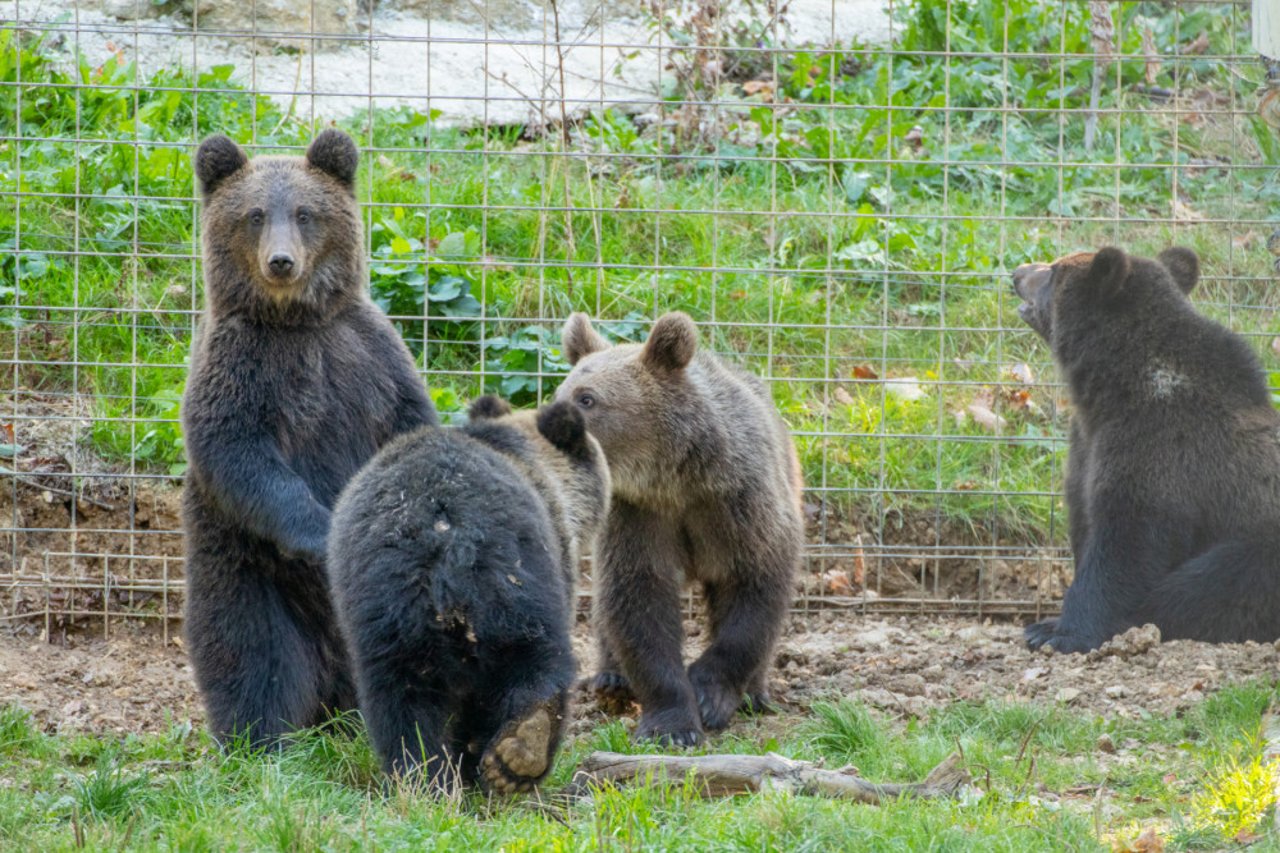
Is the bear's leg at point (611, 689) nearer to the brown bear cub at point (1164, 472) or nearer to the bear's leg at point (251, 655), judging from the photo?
the bear's leg at point (251, 655)

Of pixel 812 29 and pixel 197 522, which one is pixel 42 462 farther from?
pixel 812 29

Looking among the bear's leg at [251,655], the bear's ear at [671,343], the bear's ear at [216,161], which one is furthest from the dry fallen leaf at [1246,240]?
the bear's leg at [251,655]

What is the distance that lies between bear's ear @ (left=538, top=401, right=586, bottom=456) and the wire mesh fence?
2264 mm

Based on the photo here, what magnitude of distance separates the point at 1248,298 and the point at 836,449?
304cm

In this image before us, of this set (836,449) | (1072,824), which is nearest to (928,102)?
(836,449)

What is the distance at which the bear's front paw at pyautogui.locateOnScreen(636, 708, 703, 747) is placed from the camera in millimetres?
6148

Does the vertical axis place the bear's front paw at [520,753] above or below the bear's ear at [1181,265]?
below

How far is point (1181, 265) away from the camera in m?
8.11

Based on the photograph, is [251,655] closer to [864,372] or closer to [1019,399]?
[864,372]

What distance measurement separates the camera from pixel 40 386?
28.7ft

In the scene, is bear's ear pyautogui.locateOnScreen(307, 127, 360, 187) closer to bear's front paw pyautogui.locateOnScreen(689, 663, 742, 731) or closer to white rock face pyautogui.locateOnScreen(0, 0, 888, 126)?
bear's front paw pyautogui.locateOnScreen(689, 663, 742, 731)

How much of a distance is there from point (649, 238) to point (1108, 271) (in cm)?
298

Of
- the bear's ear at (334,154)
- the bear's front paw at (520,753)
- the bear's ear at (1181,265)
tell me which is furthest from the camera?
the bear's ear at (1181,265)

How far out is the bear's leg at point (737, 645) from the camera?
6.48 m
